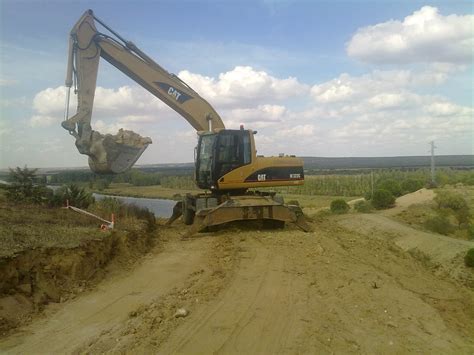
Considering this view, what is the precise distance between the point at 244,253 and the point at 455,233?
12344mm

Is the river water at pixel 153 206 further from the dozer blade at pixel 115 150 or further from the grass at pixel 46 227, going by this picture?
the grass at pixel 46 227

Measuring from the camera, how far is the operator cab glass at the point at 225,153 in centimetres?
1327

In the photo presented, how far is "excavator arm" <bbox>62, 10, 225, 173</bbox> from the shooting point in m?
12.8

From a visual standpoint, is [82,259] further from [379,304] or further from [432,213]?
[432,213]

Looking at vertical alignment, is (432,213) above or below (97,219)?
below

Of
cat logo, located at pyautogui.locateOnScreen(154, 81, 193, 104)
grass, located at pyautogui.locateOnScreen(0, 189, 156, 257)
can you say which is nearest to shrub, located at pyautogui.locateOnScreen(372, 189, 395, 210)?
cat logo, located at pyautogui.locateOnScreen(154, 81, 193, 104)

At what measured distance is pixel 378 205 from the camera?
87.1ft

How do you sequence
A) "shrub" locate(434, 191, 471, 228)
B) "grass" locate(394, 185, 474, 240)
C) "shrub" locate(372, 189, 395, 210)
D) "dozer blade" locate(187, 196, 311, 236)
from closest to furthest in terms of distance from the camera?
"dozer blade" locate(187, 196, 311, 236)
"grass" locate(394, 185, 474, 240)
"shrub" locate(434, 191, 471, 228)
"shrub" locate(372, 189, 395, 210)

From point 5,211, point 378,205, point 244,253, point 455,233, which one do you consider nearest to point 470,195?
point 378,205

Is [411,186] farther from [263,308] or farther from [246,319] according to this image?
[246,319]

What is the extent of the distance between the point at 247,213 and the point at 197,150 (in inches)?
115

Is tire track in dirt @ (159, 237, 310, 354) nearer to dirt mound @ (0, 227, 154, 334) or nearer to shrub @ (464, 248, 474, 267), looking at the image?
dirt mound @ (0, 227, 154, 334)

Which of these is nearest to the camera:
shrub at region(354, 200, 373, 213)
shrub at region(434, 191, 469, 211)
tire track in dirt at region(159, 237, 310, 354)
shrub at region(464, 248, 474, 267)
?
tire track in dirt at region(159, 237, 310, 354)

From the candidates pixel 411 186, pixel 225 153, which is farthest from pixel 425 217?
pixel 411 186
